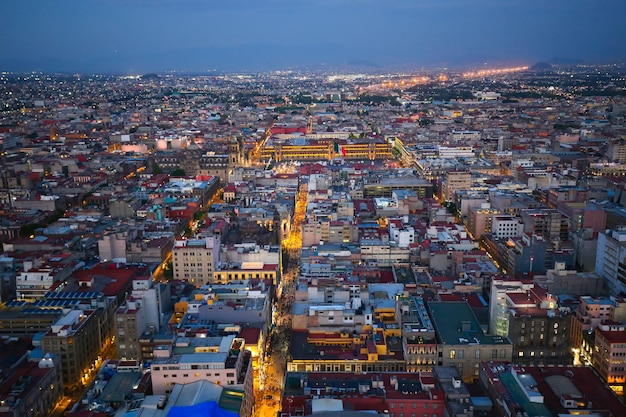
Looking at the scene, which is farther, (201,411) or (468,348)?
(468,348)

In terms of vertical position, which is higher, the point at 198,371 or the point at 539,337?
the point at 198,371

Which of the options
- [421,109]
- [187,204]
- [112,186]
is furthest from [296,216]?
[421,109]

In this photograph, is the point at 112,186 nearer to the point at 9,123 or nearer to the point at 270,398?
the point at 270,398

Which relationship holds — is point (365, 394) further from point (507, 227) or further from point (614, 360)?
point (507, 227)

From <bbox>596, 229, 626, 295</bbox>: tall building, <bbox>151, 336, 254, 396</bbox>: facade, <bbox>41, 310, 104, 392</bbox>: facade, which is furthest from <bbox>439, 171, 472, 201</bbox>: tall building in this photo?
<bbox>41, 310, 104, 392</bbox>: facade

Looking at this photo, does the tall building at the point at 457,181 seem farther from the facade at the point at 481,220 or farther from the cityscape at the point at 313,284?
the facade at the point at 481,220

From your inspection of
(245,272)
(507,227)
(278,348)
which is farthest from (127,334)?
(507,227)
